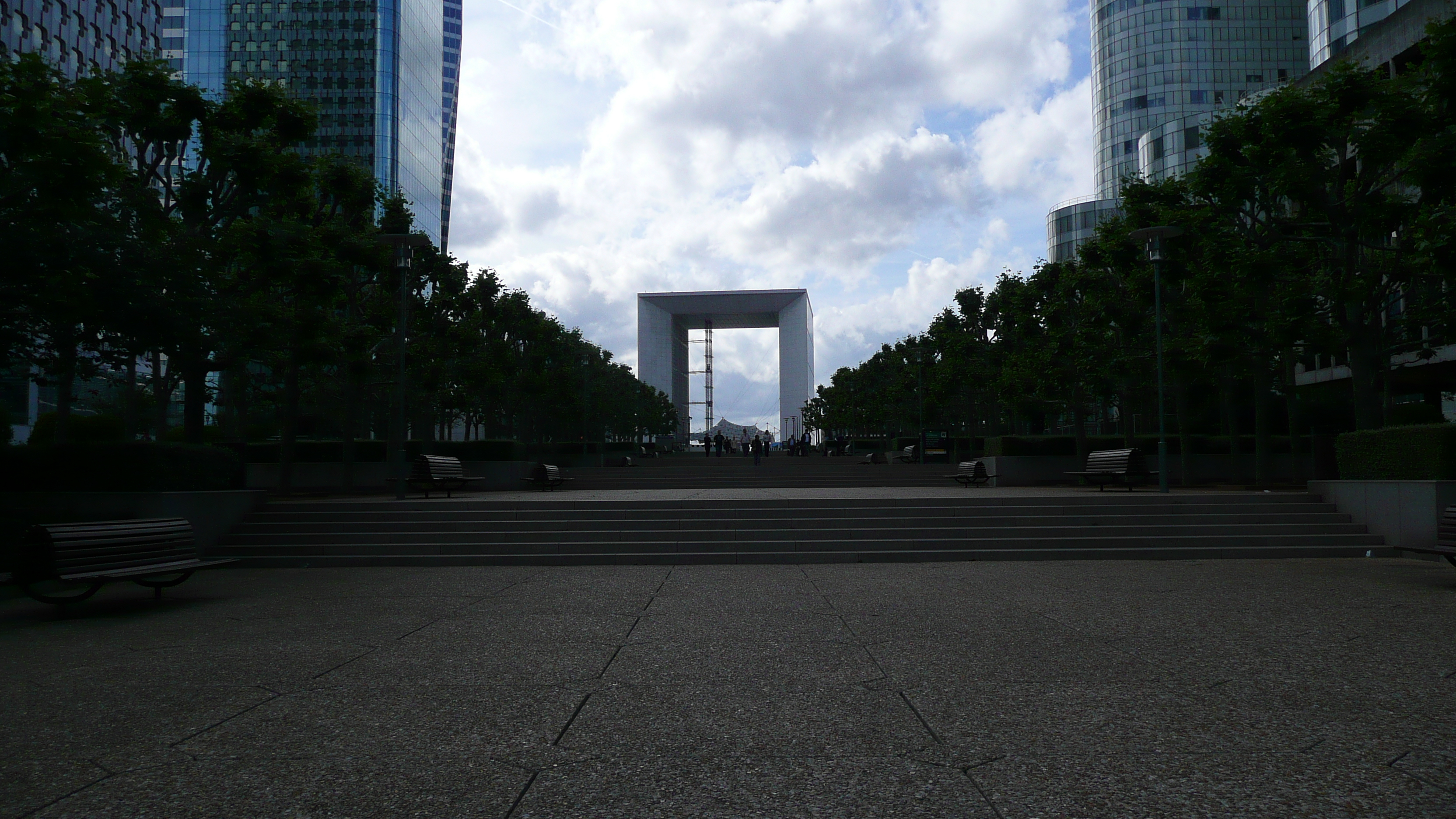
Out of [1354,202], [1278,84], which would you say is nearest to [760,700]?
[1354,202]

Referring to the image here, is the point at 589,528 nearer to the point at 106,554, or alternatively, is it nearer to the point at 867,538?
the point at 867,538

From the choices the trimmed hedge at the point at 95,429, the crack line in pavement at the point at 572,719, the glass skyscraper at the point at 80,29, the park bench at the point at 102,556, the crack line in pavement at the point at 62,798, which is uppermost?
the glass skyscraper at the point at 80,29

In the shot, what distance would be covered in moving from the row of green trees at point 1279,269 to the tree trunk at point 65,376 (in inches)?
827

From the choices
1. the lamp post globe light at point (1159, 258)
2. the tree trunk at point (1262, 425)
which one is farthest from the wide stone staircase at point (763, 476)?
the lamp post globe light at point (1159, 258)

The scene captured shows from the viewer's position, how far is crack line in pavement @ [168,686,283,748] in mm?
4914

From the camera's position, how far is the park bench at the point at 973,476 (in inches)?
1029

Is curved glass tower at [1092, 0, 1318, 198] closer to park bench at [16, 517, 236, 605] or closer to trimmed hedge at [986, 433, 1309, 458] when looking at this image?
trimmed hedge at [986, 433, 1309, 458]

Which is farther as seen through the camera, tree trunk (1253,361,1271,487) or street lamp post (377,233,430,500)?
tree trunk (1253,361,1271,487)

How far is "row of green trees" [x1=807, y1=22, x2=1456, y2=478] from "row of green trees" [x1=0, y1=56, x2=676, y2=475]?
1791 cm

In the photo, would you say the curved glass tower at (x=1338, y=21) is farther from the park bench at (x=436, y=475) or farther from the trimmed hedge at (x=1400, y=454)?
the park bench at (x=436, y=475)

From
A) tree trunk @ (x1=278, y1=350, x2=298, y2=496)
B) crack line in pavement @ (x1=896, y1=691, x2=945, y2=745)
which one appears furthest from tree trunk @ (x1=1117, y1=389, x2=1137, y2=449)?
crack line in pavement @ (x1=896, y1=691, x2=945, y2=745)

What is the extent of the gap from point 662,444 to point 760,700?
383 feet

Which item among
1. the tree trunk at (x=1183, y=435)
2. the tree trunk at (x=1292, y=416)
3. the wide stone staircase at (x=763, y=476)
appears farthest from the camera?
the wide stone staircase at (x=763, y=476)

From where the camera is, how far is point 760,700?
5742mm
